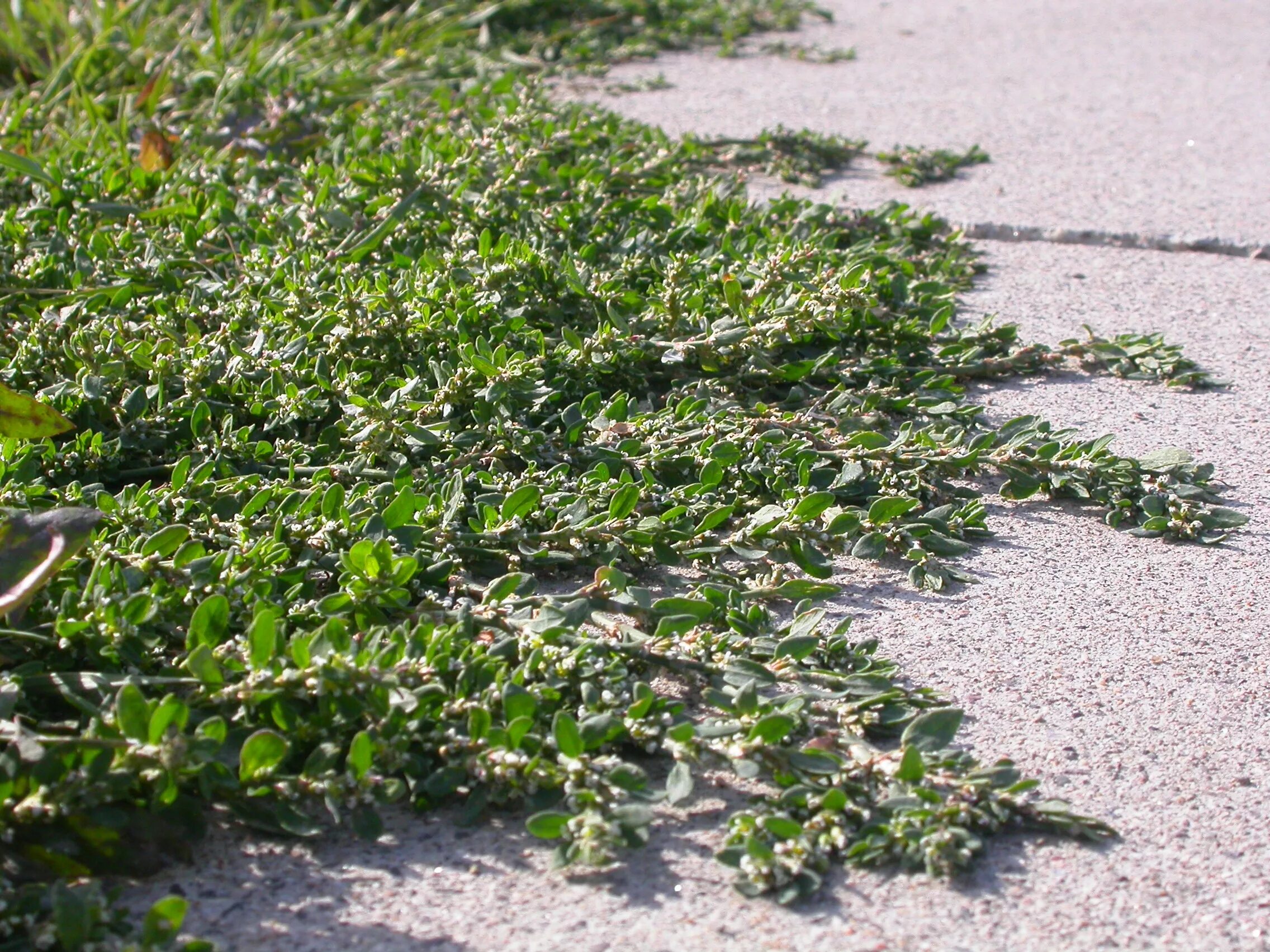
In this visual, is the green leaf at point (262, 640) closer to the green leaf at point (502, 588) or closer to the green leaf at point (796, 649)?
the green leaf at point (502, 588)

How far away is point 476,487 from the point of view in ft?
7.47

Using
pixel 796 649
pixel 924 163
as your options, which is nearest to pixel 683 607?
pixel 796 649

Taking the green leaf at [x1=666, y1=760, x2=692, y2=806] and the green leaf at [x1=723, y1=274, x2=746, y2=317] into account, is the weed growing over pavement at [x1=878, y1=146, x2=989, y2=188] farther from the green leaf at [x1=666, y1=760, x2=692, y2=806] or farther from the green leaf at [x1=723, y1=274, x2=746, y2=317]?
the green leaf at [x1=666, y1=760, x2=692, y2=806]

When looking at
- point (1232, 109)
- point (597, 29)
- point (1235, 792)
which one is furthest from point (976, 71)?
point (1235, 792)

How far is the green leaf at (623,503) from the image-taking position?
6.96 feet

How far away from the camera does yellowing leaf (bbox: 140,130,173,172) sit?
3.61 meters

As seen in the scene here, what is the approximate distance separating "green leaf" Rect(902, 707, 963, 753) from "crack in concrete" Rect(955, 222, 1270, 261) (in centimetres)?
225

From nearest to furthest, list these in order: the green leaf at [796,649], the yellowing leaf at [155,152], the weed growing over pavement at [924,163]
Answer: the green leaf at [796,649] < the yellowing leaf at [155,152] < the weed growing over pavement at [924,163]

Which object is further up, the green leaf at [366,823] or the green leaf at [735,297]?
the green leaf at [735,297]

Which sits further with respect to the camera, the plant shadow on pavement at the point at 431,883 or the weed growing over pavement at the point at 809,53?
the weed growing over pavement at the point at 809,53

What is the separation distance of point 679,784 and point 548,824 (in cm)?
18

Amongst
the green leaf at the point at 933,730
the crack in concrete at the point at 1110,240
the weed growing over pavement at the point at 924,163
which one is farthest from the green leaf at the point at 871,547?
the weed growing over pavement at the point at 924,163

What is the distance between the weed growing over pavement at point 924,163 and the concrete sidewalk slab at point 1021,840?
1910mm

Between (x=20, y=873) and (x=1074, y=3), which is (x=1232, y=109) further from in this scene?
(x=20, y=873)
